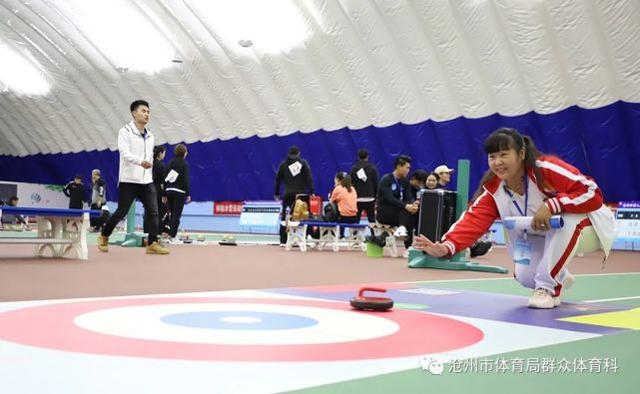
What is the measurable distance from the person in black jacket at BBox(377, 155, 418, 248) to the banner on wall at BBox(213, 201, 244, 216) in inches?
A: 557

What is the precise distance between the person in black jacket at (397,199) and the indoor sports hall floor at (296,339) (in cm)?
525

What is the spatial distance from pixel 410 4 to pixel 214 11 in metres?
6.35

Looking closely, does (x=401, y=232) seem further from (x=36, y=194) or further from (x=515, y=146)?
(x=36, y=194)

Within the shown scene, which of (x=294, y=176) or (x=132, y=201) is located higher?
(x=294, y=176)

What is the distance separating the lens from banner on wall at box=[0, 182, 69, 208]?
2898cm

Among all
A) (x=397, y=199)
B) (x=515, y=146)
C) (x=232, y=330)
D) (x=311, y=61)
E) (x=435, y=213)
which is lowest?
(x=232, y=330)

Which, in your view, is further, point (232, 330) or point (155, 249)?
point (155, 249)

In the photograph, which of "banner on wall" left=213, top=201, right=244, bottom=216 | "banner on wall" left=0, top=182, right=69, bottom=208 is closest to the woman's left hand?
"banner on wall" left=213, top=201, right=244, bottom=216

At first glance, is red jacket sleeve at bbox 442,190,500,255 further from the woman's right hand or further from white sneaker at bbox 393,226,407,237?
white sneaker at bbox 393,226,407,237

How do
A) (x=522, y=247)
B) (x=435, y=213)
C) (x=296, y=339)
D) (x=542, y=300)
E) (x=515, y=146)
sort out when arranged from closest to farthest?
(x=296, y=339)
(x=515, y=146)
(x=542, y=300)
(x=522, y=247)
(x=435, y=213)

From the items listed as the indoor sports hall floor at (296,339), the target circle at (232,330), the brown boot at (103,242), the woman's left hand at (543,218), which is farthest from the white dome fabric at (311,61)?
the target circle at (232,330)

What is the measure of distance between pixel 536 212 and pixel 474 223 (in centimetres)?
51

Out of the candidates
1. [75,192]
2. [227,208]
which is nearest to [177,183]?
[75,192]

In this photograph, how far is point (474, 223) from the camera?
478 centimetres
